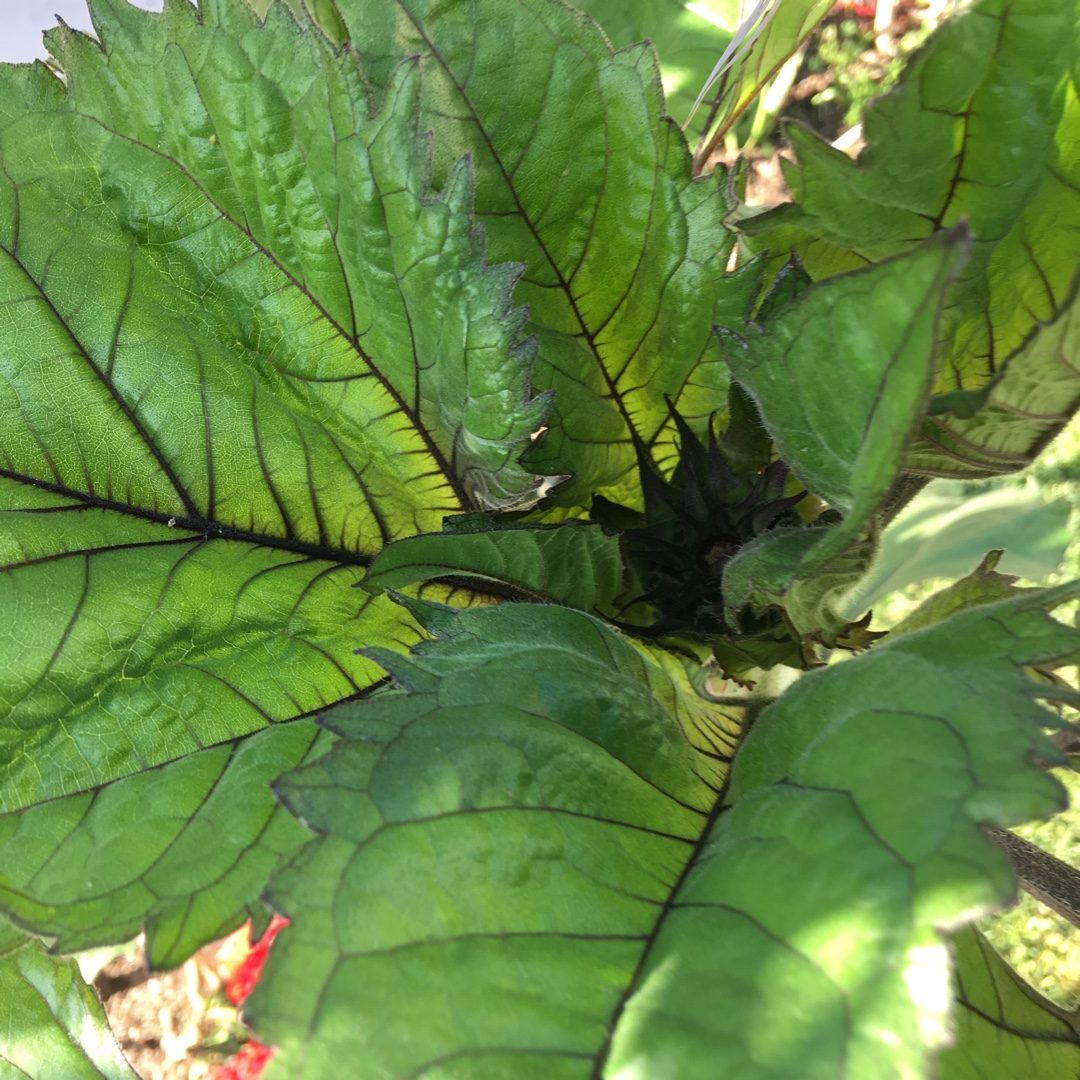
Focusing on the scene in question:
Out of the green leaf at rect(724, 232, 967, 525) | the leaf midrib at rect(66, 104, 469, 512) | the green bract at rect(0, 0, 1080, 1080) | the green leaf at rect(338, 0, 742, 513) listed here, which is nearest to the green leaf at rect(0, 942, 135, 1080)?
the green bract at rect(0, 0, 1080, 1080)

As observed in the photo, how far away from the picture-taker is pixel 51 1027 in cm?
61

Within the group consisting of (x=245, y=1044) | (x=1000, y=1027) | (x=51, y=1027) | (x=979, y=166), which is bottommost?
(x=245, y=1044)

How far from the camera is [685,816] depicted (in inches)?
15.1

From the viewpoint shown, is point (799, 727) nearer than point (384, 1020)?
No

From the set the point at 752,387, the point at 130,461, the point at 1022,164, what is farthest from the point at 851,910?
the point at 130,461

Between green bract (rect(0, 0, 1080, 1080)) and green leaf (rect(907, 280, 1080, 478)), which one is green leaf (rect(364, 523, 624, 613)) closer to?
green bract (rect(0, 0, 1080, 1080))

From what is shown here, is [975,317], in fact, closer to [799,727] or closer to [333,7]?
[799,727]

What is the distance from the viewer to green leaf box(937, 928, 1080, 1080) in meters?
0.37

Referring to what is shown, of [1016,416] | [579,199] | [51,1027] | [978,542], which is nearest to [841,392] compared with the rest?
[1016,416]

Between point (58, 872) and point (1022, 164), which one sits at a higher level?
point (1022, 164)

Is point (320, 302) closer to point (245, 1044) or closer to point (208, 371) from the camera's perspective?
point (208, 371)

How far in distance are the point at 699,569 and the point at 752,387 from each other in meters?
0.17

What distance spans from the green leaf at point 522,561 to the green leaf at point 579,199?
3.0 inches

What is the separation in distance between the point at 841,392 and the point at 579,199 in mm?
250
